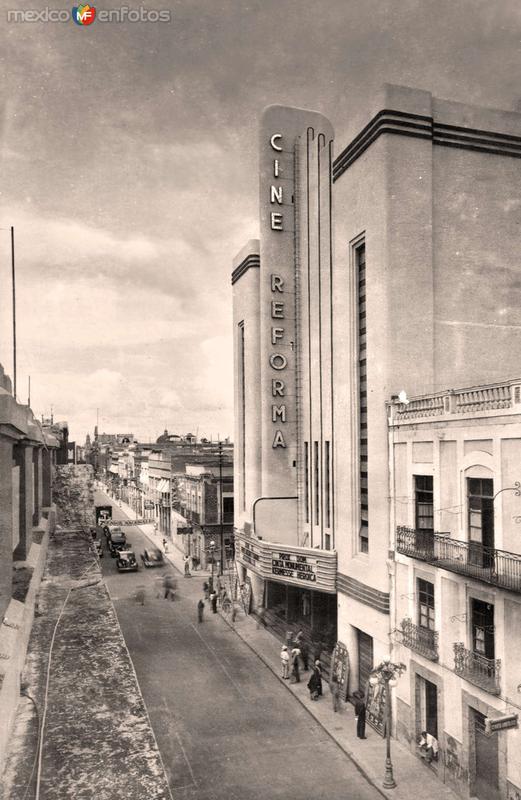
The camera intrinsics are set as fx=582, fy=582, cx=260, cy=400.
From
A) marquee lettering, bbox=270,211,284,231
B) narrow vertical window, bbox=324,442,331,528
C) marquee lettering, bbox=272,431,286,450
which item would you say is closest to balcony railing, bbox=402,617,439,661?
narrow vertical window, bbox=324,442,331,528

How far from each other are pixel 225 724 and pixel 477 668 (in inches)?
377

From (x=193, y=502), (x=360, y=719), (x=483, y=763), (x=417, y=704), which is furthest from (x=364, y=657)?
(x=193, y=502)

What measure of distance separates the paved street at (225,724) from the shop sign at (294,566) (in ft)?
14.0

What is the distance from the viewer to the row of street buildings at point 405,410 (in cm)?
1539

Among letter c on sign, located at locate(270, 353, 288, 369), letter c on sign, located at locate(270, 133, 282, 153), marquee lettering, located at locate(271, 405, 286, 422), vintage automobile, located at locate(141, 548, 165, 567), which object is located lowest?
vintage automobile, located at locate(141, 548, 165, 567)

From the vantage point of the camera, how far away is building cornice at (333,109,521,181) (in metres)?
20.4

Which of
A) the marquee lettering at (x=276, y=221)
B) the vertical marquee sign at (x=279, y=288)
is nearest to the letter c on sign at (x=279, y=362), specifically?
the vertical marquee sign at (x=279, y=288)

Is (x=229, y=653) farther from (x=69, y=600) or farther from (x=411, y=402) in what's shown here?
(x=411, y=402)

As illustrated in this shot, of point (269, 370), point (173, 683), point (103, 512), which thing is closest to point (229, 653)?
point (173, 683)

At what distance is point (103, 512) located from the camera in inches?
2721

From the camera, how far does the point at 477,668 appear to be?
15.3m

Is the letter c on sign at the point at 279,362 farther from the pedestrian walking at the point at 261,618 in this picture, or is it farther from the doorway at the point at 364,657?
the pedestrian walking at the point at 261,618

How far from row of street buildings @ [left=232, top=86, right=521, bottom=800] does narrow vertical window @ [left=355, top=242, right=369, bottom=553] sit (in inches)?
2.9

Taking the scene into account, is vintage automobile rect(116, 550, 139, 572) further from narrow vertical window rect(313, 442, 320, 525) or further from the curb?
narrow vertical window rect(313, 442, 320, 525)
